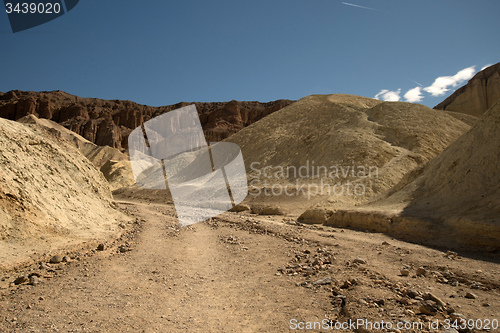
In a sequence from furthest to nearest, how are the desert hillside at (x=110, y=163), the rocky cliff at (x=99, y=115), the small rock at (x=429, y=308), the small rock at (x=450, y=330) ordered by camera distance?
1. the rocky cliff at (x=99, y=115)
2. the desert hillside at (x=110, y=163)
3. the small rock at (x=429, y=308)
4. the small rock at (x=450, y=330)

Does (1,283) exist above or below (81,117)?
below

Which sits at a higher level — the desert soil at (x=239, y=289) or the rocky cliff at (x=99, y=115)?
the rocky cliff at (x=99, y=115)

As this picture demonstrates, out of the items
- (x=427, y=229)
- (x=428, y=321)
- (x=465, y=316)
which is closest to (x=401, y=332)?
(x=428, y=321)

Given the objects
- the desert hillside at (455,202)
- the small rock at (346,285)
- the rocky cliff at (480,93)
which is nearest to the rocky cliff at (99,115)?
the rocky cliff at (480,93)

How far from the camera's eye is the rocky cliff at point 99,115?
239 ft

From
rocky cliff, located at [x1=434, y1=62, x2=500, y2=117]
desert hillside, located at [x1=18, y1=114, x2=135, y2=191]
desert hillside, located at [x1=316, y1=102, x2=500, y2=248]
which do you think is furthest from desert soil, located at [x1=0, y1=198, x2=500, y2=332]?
rocky cliff, located at [x1=434, y1=62, x2=500, y2=117]

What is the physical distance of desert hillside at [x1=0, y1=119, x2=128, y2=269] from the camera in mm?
6016

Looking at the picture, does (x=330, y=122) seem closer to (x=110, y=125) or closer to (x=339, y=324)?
(x=339, y=324)

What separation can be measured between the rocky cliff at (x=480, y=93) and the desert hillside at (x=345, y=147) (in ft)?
56.2

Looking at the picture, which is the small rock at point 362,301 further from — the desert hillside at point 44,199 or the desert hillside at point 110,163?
the desert hillside at point 110,163

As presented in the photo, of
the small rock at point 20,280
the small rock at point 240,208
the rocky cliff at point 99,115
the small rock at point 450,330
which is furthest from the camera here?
the rocky cliff at point 99,115

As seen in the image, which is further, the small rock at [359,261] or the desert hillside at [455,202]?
the desert hillside at [455,202]

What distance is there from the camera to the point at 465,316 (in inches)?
137

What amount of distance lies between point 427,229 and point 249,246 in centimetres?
568
